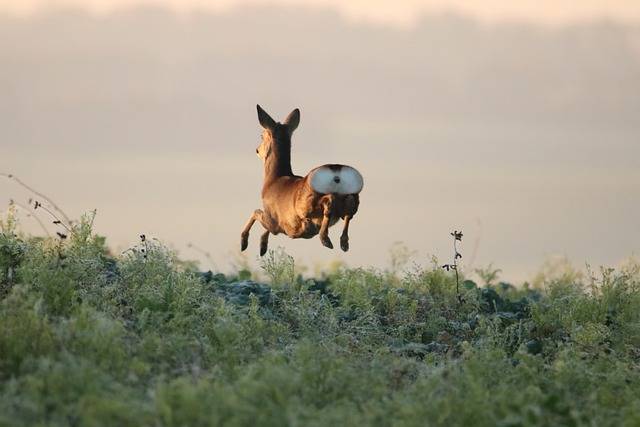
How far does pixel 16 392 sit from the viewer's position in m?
8.55

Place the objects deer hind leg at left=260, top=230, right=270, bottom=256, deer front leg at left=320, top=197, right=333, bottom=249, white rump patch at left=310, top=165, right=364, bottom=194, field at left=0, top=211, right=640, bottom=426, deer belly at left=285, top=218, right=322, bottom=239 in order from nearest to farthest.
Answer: field at left=0, top=211, right=640, bottom=426 → white rump patch at left=310, top=165, right=364, bottom=194 → deer front leg at left=320, top=197, right=333, bottom=249 → deer belly at left=285, top=218, right=322, bottom=239 → deer hind leg at left=260, top=230, right=270, bottom=256

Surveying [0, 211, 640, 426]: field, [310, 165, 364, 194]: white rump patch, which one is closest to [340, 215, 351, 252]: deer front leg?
[310, 165, 364, 194]: white rump patch

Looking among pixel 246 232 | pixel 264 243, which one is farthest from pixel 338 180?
pixel 246 232

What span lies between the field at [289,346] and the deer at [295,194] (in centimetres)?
58

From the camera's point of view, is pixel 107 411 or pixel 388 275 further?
pixel 388 275

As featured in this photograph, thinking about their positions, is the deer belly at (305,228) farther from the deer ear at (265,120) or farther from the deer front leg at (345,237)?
the deer ear at (265,120)

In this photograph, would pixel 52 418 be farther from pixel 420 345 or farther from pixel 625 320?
pixel 625 320

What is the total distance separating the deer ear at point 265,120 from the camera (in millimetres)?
13656

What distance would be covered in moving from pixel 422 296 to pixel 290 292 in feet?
5.70

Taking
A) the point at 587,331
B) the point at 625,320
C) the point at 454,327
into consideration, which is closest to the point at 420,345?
the point at 454,327

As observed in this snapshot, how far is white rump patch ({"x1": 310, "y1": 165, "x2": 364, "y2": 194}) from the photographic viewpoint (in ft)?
38.0

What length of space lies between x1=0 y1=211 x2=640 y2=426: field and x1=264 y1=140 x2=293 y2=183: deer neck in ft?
3.80

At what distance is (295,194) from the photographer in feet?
41.1

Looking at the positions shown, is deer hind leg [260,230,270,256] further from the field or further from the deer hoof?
the deer hoof
